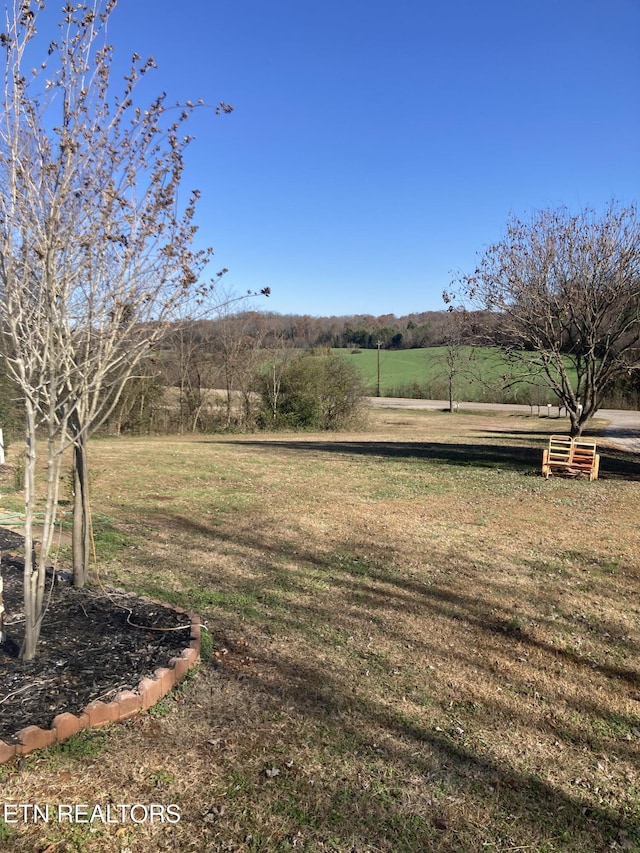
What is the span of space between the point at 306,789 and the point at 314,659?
115 centimetres

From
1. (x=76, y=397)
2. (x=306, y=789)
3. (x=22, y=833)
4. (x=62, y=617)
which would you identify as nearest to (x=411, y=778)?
(x=306, y=789)

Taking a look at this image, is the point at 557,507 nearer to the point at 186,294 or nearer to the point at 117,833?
the point at 186,294

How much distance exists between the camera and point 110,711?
2621 mm

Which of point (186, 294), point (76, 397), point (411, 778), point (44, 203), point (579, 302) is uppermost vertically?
point (579, 302)

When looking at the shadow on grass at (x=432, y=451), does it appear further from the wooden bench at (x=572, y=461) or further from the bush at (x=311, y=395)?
the bush at (x=311, y=395)

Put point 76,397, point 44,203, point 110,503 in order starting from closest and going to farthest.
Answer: point 44,203 → point 76,397 → point 110,503

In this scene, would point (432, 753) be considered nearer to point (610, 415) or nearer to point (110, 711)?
point (110, 711)

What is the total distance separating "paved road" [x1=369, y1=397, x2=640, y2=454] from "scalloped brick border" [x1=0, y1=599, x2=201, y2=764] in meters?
16.2

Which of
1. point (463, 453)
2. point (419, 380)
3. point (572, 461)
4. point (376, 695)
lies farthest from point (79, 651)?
point (419, 380)

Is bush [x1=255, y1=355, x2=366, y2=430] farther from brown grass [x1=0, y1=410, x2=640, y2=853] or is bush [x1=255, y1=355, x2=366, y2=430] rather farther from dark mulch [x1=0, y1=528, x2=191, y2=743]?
dark mulch [x1=0, y1=528, x2=191, y2=743]

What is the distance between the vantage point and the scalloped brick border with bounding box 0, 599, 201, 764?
235 cm

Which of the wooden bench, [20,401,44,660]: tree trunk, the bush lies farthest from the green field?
[20,401,44,660]: tree trunk

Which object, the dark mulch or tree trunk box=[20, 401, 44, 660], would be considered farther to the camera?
tree trunk box=[20, 401, 44, 660]

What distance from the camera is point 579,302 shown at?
11.1 meters
